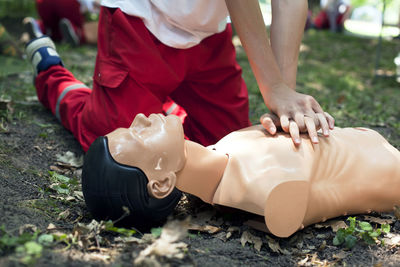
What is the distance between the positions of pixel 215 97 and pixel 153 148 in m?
1.04

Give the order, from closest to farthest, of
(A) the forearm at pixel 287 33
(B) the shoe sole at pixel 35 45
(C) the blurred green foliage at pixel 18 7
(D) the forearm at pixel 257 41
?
(D) the forearm at pixel 257 41 → (A) the forearm at pixel 287 33 → (B) the shoe sole at pixel 35 45 → (C) the blurred green foliage at pixel 18 7

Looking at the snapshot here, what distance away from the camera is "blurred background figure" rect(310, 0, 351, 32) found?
7308mm

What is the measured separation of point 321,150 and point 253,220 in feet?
1.25

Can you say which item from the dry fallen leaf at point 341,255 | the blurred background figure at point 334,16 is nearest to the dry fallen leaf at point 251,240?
the dry fallen leaf at point 341,255

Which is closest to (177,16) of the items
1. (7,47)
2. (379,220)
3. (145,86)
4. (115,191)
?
(145,86)

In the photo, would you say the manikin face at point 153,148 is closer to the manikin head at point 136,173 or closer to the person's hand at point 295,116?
the manikin head at point 136,173

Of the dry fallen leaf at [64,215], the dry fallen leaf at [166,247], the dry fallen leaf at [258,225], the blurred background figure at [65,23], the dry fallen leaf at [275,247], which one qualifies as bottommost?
the blurred background figure at [65,23]

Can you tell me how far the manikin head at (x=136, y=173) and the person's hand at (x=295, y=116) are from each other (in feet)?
1.43

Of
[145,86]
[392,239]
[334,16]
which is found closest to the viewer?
[392,239]

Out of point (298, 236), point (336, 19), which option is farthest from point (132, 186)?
point (336, 19)

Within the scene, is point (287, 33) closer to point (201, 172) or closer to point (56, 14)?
point (201, 172)

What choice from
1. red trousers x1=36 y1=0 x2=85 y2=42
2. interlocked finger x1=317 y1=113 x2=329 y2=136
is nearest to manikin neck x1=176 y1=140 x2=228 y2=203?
interlocked finger x1=317 y1=113 x2=329 y2=136

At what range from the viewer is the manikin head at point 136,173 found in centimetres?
159

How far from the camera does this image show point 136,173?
5.25 ft
